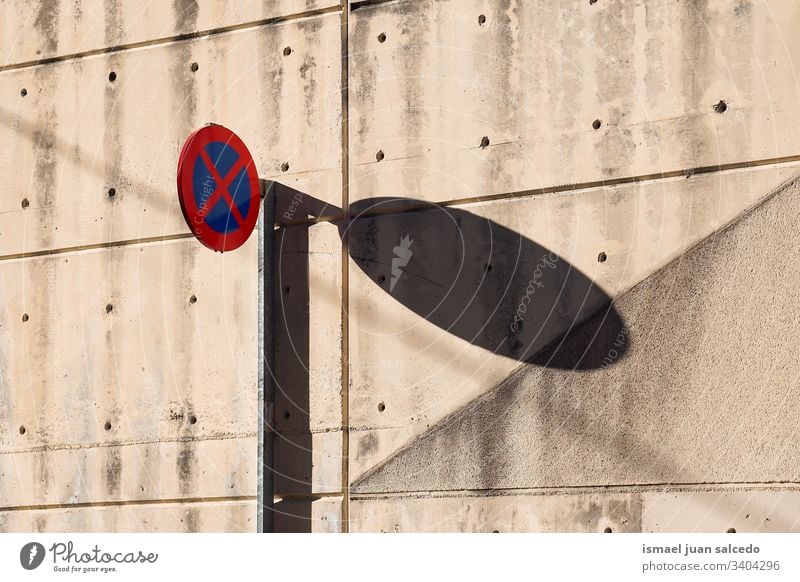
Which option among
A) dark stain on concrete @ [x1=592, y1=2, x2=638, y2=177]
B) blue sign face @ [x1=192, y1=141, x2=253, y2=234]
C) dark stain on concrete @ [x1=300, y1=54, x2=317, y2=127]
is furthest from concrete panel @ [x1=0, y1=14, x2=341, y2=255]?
dark stain on concrete @ [x1=592, y1=2, x2=638, y2=177]

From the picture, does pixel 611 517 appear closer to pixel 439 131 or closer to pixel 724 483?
pixel 724 483

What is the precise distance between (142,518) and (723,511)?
3917 millimetres

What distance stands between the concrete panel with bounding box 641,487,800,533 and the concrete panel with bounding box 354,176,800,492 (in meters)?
0.09

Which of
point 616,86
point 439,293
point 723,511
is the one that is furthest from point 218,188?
point 723,511

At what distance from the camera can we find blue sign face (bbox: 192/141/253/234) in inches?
347

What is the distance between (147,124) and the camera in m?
10.3

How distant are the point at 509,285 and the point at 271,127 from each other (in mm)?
2103

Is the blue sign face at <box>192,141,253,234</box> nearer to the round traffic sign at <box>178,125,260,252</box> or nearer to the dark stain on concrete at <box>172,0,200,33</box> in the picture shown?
the round traffic sign at <box>178,125,260,252</box>

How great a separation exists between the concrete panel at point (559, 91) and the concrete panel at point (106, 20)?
789 mm

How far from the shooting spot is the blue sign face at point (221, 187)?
8.80 meters

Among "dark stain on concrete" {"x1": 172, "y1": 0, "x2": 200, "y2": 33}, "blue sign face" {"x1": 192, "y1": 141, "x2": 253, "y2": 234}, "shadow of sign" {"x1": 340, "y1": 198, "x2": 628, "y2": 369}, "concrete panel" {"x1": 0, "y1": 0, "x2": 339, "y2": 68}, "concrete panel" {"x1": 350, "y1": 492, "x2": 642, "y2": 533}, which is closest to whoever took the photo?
"concrete panel" {"x1": 350, "y1": 492, "x2": 642, "y2": 533}

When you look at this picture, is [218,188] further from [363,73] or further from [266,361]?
[363,73]

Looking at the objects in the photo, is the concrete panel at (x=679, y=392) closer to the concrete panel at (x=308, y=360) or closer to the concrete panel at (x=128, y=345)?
the concrete panel at (x=308, y=360)
